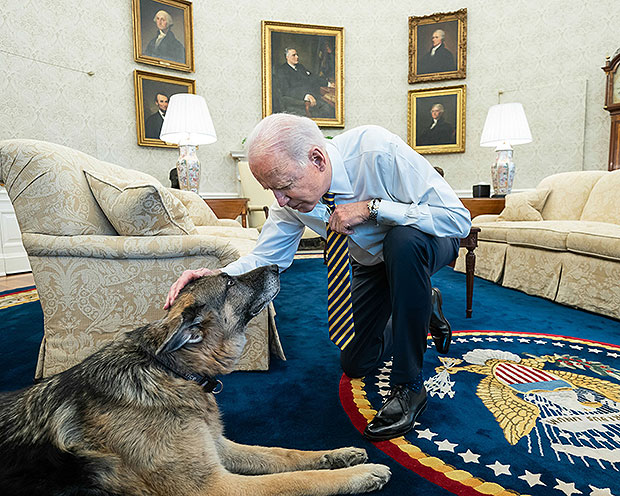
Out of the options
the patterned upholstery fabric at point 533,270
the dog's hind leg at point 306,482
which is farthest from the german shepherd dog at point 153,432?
the patterned upholstery fabric at point 533,270

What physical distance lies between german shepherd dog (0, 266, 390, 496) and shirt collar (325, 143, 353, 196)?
66 cm

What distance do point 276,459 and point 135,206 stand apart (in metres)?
1.25

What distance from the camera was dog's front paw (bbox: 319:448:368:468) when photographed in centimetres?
131

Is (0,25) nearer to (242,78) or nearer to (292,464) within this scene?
(242,78)

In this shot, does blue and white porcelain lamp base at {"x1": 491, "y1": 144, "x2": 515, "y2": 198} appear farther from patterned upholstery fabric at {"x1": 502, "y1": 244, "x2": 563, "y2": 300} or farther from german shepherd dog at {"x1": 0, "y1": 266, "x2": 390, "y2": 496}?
german shepherd dog at {"x1": 0, "y1": 266, "x2": 390, "y2": 496}

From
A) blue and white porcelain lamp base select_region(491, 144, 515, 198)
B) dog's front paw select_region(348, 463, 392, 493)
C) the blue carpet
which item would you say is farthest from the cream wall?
dog's front paw select_region(348, 463, 392, 493)

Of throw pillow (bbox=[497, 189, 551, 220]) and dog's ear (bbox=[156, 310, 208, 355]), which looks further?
throw pillow (bbox=[497, 189, 551, 220])

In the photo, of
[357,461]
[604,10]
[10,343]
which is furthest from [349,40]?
[357,461]

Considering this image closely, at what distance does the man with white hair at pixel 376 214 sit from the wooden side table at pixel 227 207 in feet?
12.0

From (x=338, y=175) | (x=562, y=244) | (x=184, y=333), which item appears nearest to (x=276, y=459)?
(x=184, y=333)

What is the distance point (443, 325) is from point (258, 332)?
1.02 m

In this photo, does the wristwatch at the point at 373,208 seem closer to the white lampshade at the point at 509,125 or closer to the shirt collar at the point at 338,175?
the shirt collar at the point at 338,175

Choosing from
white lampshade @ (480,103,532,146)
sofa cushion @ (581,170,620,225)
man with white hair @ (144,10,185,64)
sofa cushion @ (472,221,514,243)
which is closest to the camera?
sofa cushion @ (581,170,620,225)

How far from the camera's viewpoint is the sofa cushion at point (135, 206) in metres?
1.89
